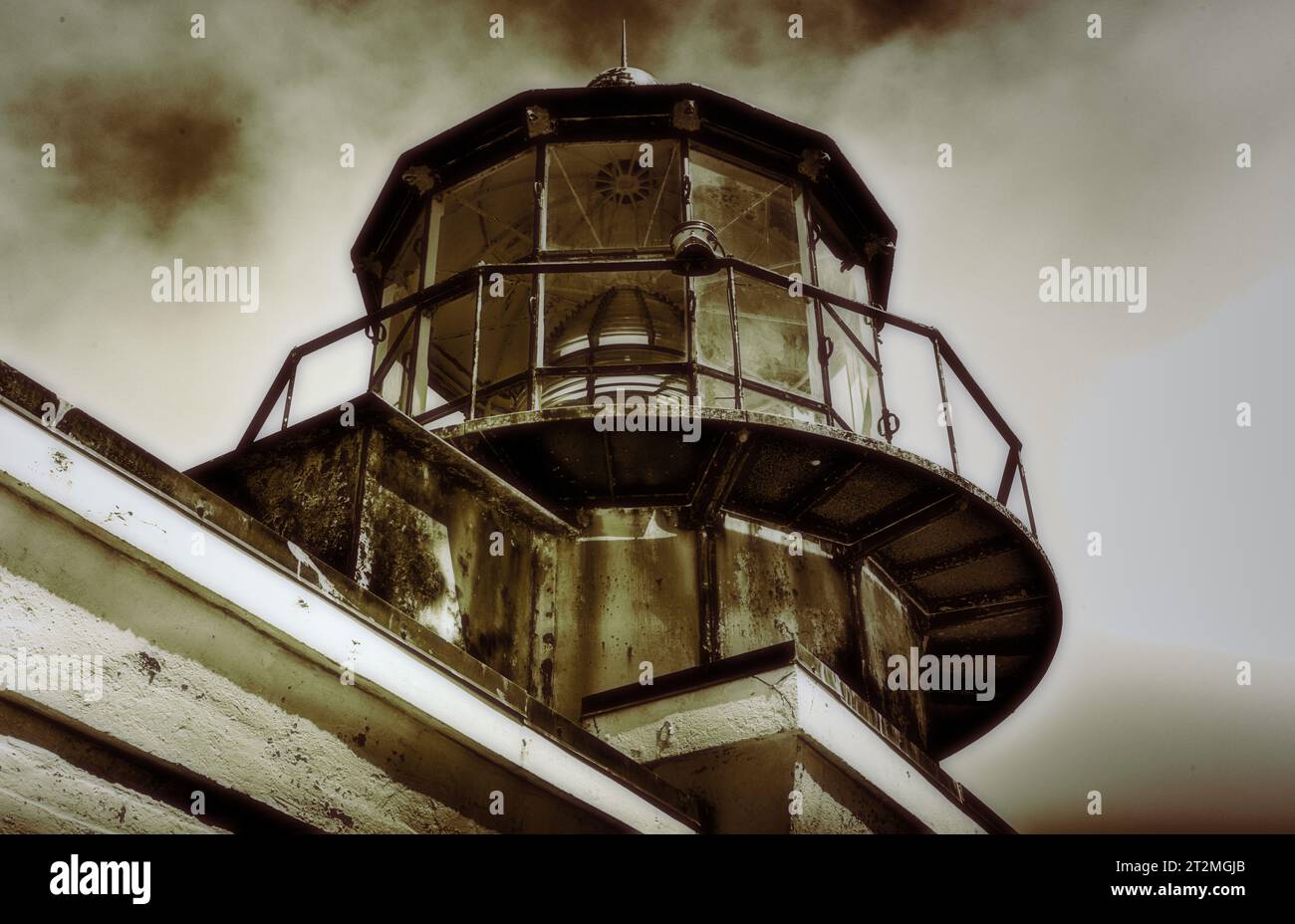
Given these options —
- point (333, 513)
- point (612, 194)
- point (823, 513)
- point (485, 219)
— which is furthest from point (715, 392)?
point (333, 513)

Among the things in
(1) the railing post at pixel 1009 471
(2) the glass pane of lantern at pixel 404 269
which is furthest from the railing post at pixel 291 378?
(1) the railing post at pixel 1009 471

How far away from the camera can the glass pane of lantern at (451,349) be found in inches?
455

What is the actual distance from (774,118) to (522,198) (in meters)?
2.48

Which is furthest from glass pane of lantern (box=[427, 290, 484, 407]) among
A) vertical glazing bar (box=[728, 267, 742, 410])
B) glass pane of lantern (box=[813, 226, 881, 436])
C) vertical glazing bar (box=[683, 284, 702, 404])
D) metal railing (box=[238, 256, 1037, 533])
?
vertical glazing bar (box=[728, 267, 742, 410])

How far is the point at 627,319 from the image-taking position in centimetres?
1058

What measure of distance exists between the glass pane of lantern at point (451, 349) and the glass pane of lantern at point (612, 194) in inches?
47.7

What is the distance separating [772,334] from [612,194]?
215 cm

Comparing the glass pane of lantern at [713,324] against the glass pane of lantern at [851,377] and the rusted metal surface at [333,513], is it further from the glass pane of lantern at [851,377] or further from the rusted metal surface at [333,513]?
the rusted metal surface at [333,513]

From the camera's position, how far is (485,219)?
11.0 metres

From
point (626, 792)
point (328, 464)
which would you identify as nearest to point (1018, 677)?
point (626, 792)

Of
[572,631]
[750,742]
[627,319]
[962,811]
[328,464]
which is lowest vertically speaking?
[962,811]

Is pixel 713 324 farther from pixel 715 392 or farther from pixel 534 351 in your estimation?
pixel 534 351
